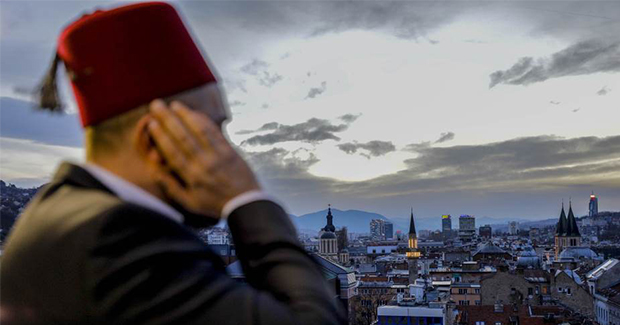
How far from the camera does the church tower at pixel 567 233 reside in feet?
203

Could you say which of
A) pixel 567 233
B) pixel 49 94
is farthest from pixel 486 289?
pixel 49 94

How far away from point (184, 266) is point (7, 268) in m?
0.22

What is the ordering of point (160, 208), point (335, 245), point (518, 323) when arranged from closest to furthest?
point (160, 208)
point (518, 323)
point (335, 245)

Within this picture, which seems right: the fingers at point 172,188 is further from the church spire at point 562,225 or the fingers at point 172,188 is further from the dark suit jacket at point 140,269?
the church spire at point 562,225

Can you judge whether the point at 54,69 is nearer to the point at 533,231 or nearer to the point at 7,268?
the point at 7,268

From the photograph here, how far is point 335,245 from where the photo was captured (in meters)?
56.0

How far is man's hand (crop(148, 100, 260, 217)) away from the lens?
841 mm

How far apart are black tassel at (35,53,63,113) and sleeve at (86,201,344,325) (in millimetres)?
285

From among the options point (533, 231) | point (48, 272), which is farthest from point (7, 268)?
point (533, 231)

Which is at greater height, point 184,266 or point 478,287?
point 184,266

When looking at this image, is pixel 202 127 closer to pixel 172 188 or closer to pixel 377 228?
pixel 172 188

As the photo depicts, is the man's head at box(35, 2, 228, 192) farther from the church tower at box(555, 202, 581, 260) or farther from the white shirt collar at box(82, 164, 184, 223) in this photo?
the church tower at box(555, 202, 581, 260)

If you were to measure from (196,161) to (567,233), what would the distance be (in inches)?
2576

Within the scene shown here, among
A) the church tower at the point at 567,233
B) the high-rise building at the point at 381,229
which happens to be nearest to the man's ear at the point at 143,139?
the church tower at the point at 567,233
